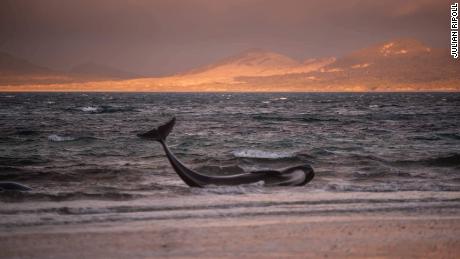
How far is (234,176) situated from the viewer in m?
13.9

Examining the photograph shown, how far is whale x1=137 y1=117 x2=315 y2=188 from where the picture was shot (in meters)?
13.7

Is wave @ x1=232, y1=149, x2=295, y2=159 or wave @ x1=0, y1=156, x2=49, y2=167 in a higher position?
wave @ x1=0, y1=156, x2=49, y2=167

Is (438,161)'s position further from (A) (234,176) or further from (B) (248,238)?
(B) (248,238)

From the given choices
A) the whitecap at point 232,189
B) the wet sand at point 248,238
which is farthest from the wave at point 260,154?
the wet sand at point 248,238

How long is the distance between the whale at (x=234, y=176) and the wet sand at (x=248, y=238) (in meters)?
3.88

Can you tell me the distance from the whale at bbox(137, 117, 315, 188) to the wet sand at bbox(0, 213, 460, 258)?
388 cm

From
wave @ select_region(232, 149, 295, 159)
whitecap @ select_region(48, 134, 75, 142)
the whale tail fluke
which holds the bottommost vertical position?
wave @ select_region(232, 149, 295, 159)

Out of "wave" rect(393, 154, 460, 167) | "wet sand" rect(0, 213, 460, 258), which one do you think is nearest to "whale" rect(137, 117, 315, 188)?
"wet sand" rect(0, 213, 460, 258)

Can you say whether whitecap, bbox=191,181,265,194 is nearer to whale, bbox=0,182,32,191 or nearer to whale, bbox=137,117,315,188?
whale, bbox=137,117,315,188

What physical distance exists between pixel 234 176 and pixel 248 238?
5468 mm

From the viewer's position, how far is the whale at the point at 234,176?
13.7 m

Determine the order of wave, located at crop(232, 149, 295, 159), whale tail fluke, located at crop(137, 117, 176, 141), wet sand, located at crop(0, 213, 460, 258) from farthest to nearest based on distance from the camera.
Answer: wave, located at crop(232, 149, 295, 159) < whale tail fluke, located at crop(137, 117, 176, 141) < wet sand, located at crop(0, 213, 460, 258)

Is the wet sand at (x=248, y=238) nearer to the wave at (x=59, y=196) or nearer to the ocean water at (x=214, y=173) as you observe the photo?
the ocean water at (x=214, y=173)

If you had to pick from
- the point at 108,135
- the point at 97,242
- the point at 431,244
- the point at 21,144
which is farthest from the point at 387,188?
the point at 108,135
